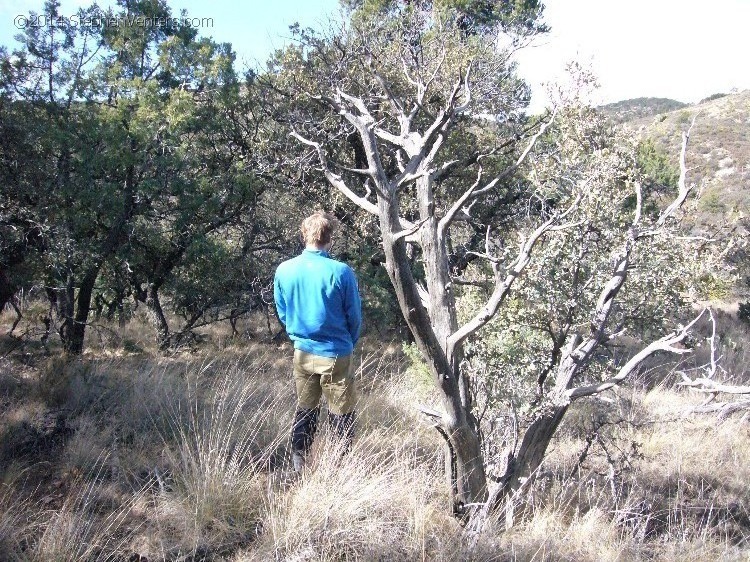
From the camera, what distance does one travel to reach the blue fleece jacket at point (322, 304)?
11.9 ft

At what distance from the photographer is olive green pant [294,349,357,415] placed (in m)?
3.66

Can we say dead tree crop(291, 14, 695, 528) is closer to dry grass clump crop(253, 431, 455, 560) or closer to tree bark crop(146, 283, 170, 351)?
dry grass clump crop(253, 431, 455, 560)

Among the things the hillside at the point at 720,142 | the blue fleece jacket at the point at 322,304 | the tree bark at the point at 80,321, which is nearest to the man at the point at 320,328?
the blue fleece jacket at the point at 322,304

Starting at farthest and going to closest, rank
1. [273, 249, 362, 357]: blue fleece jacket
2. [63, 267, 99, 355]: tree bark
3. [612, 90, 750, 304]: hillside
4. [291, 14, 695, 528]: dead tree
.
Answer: [612, 90, 750, 304]: hillside, [63, 267, 99, 355]: tree bark, [273, 249, 362, 357]: blue fleece jacket, [291, 14, 695, 528]: dead tree

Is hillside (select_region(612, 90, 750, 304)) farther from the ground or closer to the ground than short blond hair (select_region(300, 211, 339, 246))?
farther from the ground

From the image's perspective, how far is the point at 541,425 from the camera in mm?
4027

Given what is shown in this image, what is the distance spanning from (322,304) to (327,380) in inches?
18.1

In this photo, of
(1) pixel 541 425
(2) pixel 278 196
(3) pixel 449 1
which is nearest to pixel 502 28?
(3) pixel 449 1

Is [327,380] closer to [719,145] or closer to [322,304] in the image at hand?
[322,304]

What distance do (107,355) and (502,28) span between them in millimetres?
9588

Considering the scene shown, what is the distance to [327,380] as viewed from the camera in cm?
368

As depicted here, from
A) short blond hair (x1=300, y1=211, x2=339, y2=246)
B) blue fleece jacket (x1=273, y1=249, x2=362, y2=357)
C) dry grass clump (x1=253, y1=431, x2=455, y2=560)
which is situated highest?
short blond hair (x1=300, y1=211, x2=339, y2=246)

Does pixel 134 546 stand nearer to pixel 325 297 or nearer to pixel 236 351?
pixel 325 297

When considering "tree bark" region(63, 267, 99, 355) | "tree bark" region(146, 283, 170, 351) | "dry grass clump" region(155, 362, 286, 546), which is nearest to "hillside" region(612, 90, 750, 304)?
"tree bark" region(146, 283, 170, 351)
